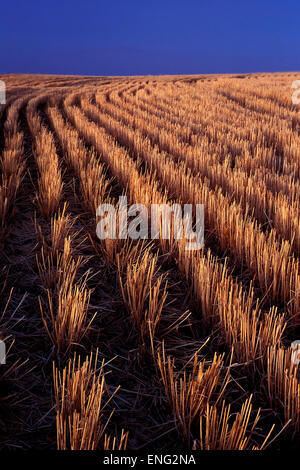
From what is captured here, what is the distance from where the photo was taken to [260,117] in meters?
7.17

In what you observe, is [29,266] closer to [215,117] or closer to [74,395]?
[74,395]

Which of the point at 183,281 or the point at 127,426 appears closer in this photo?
the point at 127,426

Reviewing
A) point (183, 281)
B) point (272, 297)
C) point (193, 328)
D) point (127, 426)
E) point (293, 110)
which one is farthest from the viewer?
point (293, 110)

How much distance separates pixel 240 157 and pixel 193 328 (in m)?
3.01

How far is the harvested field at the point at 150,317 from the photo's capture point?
1.38m

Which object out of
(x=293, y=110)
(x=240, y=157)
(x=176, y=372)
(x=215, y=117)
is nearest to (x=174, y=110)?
(x=215, y=117)

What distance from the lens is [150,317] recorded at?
189 cm

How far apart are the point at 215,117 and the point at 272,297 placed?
557 cm

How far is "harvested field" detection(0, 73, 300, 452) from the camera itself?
1.38 meters

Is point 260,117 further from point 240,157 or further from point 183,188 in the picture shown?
point 183,188

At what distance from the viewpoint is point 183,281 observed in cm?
237
